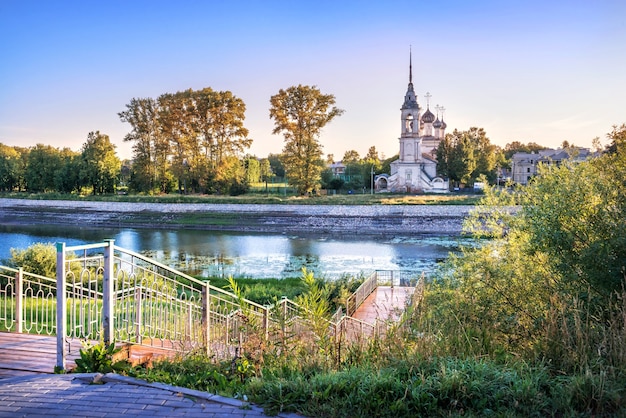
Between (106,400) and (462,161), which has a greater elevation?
(462,161)

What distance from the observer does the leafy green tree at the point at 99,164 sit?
65.6 meters

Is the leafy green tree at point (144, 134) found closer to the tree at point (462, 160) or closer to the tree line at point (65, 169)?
the tree line at point (65, 169)

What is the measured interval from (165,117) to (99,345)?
199 feet

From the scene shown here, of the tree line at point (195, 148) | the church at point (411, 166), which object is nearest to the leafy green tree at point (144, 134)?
the tree line at point (195, 148)

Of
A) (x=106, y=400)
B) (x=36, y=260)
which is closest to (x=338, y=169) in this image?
(x=36, y=260)

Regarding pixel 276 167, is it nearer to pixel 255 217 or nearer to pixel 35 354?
Result: pixel 255 217

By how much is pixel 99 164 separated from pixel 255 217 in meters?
27.2

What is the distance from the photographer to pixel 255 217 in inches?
1935

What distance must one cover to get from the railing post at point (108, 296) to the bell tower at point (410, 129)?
223ft

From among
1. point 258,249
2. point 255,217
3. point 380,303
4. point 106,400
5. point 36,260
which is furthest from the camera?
point 255,217

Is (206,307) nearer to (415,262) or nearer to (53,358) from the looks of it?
(53,358)

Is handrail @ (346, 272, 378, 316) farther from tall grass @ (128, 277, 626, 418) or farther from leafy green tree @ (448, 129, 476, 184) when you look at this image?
leafy green tree @ (448, 129, 476, 184)

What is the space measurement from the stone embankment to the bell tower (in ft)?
77.6

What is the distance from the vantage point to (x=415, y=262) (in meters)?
28.8
